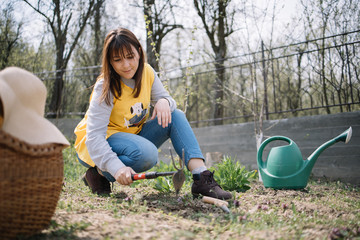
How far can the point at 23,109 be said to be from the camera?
3.88 feet

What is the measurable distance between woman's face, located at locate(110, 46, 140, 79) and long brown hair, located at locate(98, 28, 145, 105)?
1.0 inches

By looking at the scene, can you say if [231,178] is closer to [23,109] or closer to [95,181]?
[95,181]

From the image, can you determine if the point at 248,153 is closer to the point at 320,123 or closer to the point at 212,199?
the point at 320,123

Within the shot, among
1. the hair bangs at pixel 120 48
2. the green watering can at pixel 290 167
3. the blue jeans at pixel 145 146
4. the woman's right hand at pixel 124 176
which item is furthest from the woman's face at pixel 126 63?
the green watering can at pixel 290 167

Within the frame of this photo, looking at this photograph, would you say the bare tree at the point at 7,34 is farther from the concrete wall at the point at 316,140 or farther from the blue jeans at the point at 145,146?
the blue jeans at the point at 145,146

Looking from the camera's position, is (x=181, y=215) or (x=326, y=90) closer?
(x=181, y=215)

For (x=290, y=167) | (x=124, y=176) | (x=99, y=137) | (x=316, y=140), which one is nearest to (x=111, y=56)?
(x=99, y=137)

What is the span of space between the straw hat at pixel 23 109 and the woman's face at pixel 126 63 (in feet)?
2.86

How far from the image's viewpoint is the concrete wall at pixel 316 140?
3855mm

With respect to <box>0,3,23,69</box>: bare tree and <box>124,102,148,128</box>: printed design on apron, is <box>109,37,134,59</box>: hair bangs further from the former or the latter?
<box>0,3,23,69</box>: bare tree

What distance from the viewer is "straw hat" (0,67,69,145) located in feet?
3.65

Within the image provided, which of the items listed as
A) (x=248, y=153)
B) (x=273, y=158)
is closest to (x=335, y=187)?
(x=273, y=158)

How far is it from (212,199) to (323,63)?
173 inches

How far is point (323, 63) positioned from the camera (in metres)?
5.30
